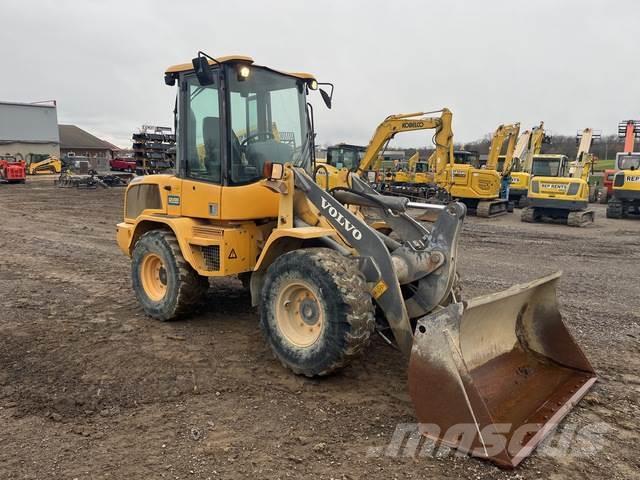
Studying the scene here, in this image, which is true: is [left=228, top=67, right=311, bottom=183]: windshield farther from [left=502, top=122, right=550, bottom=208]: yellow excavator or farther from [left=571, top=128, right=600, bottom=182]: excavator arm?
[left=502, top=122, right=550, bottom=208]: yellow excavator

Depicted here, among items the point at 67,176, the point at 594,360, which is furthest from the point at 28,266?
the point at 67,176

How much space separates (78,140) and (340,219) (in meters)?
66.6

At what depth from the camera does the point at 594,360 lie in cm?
459

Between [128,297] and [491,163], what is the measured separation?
1603 centimetres

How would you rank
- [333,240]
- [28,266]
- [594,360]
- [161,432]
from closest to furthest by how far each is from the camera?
[161,432] → [333,240] → [594,360] → [28,266]

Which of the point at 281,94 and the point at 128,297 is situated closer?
the point at 281,94

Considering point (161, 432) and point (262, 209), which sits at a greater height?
point (262, 209)

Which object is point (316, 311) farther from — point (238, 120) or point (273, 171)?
point (238, 120)

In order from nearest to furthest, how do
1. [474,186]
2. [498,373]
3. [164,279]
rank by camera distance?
[498,373] → [164,279] → [474,186]

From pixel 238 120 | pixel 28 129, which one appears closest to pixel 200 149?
pixel 238 120

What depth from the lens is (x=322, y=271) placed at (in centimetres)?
376

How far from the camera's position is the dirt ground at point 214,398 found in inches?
119

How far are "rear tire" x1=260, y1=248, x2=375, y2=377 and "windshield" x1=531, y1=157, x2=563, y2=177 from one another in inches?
724

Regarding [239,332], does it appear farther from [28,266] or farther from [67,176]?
[67,176]
